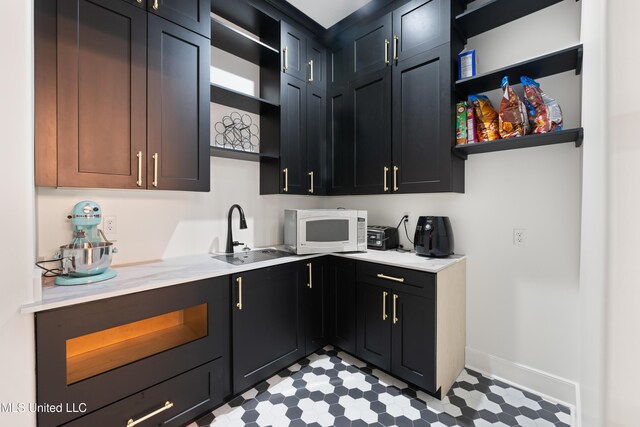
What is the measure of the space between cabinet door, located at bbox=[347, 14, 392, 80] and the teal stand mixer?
217cm

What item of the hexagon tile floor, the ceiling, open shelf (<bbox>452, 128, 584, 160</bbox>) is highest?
the ceiling

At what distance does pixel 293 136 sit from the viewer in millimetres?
2262

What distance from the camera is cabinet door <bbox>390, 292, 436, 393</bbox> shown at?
1632 millimetres

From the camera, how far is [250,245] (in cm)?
233

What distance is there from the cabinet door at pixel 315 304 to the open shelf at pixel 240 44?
5.70ft

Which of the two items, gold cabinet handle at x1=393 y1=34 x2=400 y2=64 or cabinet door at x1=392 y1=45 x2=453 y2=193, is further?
gold cabinet handle at x1=393 y1=34 x2=400 y2=64

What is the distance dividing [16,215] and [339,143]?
6.92ft

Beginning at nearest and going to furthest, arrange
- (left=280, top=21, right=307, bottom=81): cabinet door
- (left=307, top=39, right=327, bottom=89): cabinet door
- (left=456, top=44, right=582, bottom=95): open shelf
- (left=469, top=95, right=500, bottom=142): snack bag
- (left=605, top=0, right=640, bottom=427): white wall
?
(left=605, top=0, right=640, bottom=427): white wall < (left=456, top=44, right=582, bottom=95): open shelf < (left=469, top=95, right=500, bottom=142): snack bag < (left=280, top=21, right=307, bottom=81): cabinet door < (left=307, top=39, right=327, bottom=89): cabinet door

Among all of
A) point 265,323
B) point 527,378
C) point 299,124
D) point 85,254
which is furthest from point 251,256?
point 527,378

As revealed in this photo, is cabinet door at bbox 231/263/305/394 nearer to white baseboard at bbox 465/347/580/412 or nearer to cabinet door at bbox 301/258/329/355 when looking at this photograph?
cabinet door at bbox 301/258/329/355

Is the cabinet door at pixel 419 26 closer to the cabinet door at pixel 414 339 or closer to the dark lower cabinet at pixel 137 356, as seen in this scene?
the cabinet door at pixel 414 339

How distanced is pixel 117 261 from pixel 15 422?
2.72 ft

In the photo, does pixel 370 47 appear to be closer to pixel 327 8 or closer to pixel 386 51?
pixel 386 51

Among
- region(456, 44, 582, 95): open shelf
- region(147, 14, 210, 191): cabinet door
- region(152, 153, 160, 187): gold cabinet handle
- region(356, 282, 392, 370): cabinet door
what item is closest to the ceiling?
region(147, 14, 210, 191): cabinet door
